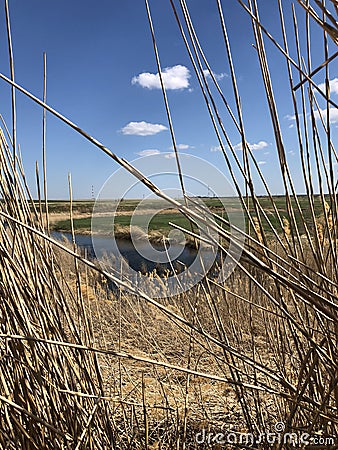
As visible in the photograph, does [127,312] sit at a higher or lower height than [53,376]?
lower

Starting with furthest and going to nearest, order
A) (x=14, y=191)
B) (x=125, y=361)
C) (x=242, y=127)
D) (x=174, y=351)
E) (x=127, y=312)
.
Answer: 1. (x=127, y=312)
2. (x=174, y=351)
3. (x=125, y=361)
4. (x=14, y=191)
5. (x=242, y=127)

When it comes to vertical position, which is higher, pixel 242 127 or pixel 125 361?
pixel 242 127

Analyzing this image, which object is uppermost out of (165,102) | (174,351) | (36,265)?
(165,102)

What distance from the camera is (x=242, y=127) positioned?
0.60m

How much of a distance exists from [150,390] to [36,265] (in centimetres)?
135

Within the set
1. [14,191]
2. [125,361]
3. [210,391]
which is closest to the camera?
[14,191]

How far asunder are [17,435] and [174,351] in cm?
195

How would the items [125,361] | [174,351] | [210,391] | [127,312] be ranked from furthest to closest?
[127,312]
[174,351]
[125,361]
[210,391]

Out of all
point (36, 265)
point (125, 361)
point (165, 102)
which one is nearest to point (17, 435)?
point (36, 265)

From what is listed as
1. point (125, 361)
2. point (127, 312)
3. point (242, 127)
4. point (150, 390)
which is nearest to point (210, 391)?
point (150, 390)

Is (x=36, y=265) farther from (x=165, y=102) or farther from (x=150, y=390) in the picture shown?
(x=150, y=390)

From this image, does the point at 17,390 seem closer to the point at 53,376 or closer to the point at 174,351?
the point at 53,376

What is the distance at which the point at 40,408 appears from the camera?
0.69m

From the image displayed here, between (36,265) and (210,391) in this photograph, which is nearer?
(36,265)
